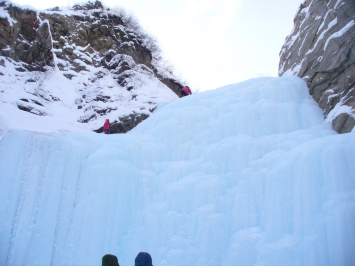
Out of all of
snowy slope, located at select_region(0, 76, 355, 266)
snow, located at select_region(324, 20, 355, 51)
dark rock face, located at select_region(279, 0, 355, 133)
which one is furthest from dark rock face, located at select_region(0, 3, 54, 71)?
snow, located at select_region(324, 20, 355, 51)

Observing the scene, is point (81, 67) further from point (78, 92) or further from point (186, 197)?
point (186, 197)

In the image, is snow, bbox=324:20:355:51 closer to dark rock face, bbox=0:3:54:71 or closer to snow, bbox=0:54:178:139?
snow, bbox=0:54:178:139

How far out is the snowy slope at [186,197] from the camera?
3.42 meters

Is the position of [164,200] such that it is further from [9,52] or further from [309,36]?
[9,52]

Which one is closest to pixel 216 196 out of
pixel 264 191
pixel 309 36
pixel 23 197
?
pixel 264 191

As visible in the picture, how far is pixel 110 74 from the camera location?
11.8 metres

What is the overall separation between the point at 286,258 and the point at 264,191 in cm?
100

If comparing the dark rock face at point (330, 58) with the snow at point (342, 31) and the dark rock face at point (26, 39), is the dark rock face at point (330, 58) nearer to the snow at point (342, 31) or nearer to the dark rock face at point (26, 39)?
the snow at point (342, 31)

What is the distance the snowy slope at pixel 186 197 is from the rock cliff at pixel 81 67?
4.38 m

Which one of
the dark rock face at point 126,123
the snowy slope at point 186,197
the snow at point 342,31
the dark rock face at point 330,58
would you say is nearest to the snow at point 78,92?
the dark rock face at point 126,123

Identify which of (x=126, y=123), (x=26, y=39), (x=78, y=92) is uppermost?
(x=26, y=39)

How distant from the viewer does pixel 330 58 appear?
540cm

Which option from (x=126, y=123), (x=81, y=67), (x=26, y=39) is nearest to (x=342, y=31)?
(x=126, y=123)

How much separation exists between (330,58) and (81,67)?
980cm
